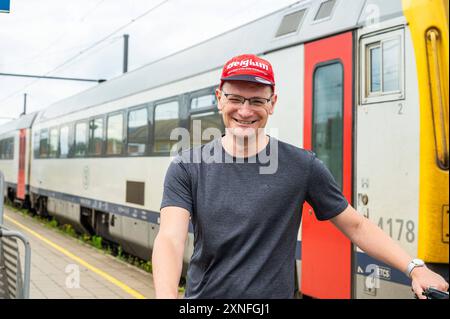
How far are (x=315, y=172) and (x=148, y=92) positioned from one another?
815cm

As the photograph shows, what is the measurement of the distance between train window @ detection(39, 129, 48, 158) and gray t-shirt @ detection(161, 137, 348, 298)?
1662 centimetres

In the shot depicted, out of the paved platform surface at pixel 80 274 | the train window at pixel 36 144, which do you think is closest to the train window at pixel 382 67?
the paved platform surface at pixel 80 274

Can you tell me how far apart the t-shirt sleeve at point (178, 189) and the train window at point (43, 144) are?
1659cm

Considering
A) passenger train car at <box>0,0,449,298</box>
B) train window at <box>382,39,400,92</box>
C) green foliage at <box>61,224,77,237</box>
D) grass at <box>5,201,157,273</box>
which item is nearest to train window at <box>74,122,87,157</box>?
grass at <box>5,201,157,273</box>

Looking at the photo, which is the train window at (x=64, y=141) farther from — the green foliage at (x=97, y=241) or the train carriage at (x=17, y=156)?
the train carriage at (x=17, y=156)

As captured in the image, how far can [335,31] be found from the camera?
18.7 ft

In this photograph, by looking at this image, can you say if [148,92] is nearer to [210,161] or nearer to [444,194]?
[444,194]

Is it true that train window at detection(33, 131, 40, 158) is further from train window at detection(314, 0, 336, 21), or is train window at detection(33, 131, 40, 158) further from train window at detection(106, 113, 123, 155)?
train window at detection(314, 0, 336, 21)

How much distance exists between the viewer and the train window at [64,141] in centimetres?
1545

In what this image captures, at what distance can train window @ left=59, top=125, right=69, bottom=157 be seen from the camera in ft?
50.7

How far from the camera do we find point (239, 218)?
2.05m

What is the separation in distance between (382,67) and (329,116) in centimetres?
77
